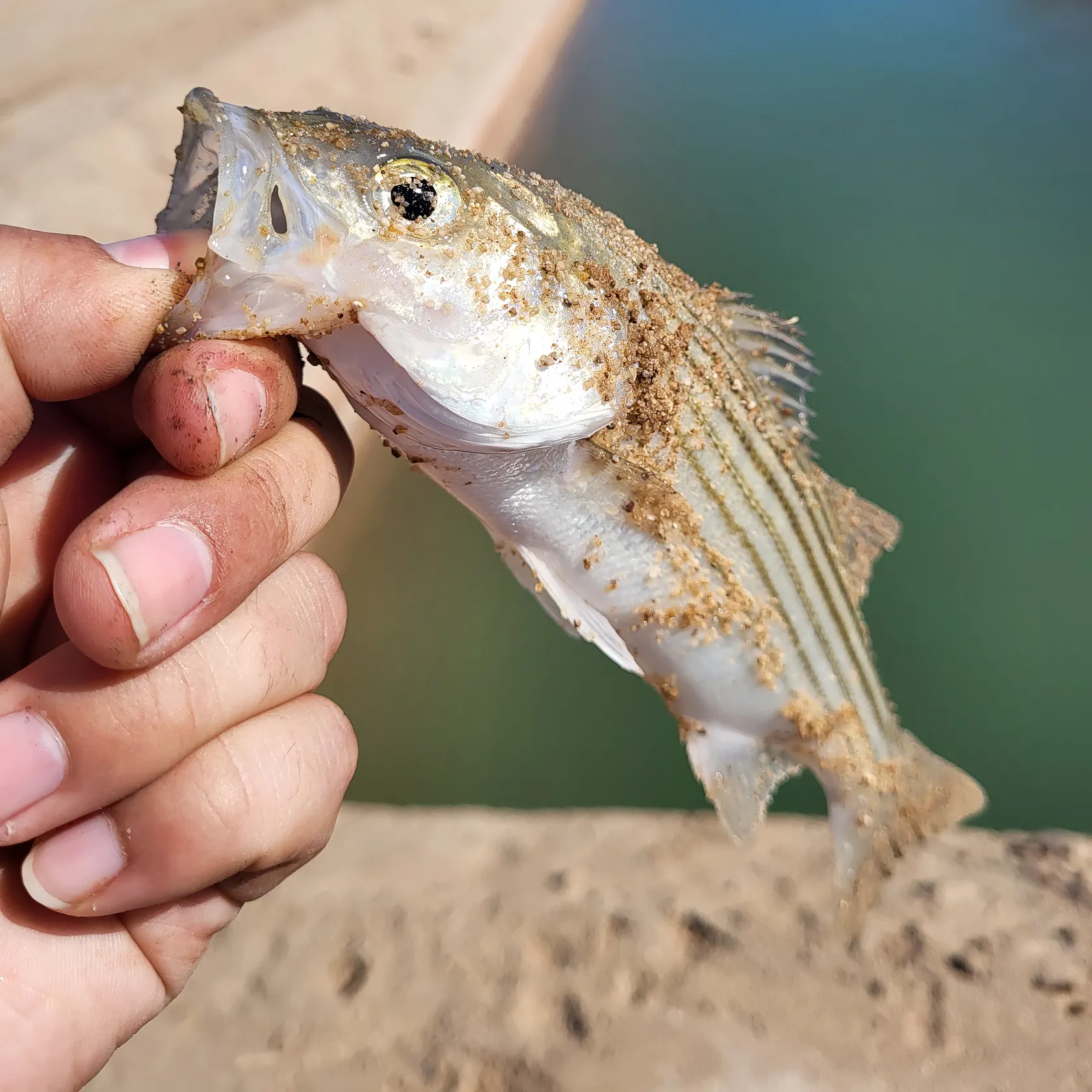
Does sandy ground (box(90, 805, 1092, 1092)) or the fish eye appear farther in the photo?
sandy ground (box(90, 805, 1092, 1092))

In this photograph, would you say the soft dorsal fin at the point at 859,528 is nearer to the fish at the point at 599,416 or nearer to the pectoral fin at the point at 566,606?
the fish at the point at 599,416

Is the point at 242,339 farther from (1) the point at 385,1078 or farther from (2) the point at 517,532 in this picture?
(1) the point at 385,1078

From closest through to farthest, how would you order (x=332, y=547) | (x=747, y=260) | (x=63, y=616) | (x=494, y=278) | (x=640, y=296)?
(x=63, y=616) → (x=494, y=278) → (x=640, y=296) → (x=332, y=547) → (x=747, y=260)

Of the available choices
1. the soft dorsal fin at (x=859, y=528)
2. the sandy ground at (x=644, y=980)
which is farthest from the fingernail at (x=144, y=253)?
the sandy ground at (x=644, y=980)

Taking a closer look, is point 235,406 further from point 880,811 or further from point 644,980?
point 644,980

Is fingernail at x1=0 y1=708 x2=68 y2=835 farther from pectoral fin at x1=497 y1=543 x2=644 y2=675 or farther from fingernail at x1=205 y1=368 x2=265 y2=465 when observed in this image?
pectoral fin at x1=497 y1=543 x2=644 y2=675

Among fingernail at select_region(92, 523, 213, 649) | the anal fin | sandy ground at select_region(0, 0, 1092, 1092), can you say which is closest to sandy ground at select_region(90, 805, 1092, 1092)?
sandy ground at select_region(0, 0, 1092, 1092)

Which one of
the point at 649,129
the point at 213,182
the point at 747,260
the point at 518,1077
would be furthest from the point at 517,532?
the point at 649,129
